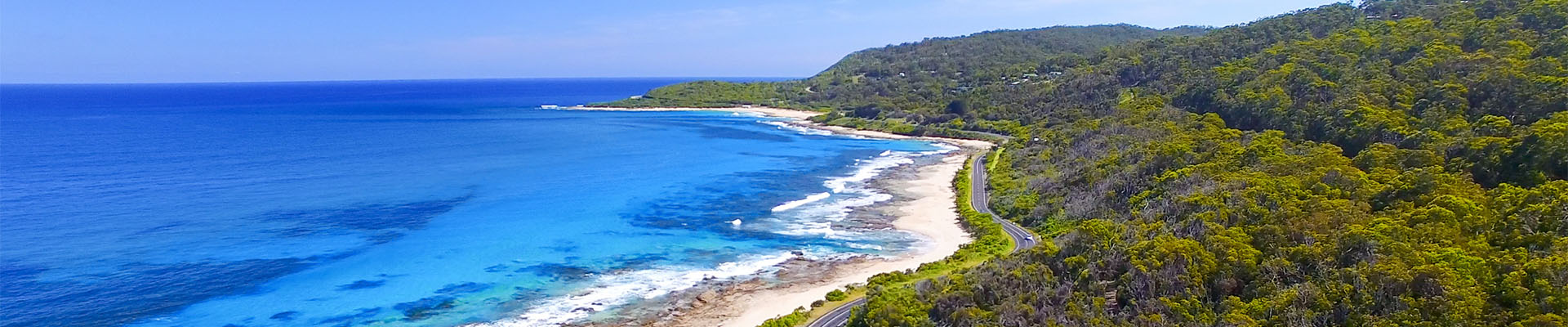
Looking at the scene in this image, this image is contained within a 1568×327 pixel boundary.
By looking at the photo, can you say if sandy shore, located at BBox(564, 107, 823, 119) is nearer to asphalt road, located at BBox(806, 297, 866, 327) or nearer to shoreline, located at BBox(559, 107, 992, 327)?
shoreline, located at BBox(559, 107, 992, 327)

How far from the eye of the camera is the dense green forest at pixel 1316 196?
23812 mm

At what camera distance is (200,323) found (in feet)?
109

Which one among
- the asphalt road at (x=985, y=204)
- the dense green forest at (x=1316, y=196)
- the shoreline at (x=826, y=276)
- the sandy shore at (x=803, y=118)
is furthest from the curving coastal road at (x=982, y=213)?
the sandy shore at (x=803, y=118)

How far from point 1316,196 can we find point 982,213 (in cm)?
2371

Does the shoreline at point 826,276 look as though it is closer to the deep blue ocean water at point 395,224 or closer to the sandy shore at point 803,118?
the deep blue ocean water at point 395,224

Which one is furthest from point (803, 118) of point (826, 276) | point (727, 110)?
point (826, 276)

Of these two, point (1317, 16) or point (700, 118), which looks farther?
point (700, 118)

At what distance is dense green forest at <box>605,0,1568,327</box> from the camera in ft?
78.1

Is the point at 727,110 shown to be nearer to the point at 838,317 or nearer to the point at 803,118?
the point at 803,118

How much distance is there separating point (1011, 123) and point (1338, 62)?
1957 inches

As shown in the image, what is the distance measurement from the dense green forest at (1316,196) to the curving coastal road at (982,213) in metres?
1.17

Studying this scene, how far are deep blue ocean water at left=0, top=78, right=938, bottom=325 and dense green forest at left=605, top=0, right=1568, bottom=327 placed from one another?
14.0m

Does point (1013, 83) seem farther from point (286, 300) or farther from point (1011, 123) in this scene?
point (286, 300)

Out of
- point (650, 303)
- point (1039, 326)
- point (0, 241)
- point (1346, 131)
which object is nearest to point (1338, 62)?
point (1346, 131)
